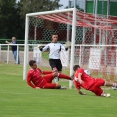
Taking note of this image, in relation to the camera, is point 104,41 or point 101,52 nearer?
point 101,52

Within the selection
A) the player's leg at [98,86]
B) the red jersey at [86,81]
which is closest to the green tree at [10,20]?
the red jersey at [86,81]

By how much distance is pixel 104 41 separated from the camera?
28047 mm

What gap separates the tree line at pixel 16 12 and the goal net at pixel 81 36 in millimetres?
42993

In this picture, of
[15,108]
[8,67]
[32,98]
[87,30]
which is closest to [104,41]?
[87,30]

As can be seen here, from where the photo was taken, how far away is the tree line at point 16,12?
239ft

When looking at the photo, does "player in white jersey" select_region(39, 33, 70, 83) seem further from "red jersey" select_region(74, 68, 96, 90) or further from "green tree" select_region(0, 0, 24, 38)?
"green tree" select_region(0, 0, 24, 38)

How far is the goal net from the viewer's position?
831 inches

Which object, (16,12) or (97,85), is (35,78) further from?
(16,12)

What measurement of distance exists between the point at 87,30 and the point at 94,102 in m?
14.7

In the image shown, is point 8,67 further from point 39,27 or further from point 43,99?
point 43,99

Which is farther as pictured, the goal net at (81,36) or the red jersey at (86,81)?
the goal net at (81,36)

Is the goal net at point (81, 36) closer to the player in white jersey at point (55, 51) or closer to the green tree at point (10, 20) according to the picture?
the player in white jersey at point (55, 51)

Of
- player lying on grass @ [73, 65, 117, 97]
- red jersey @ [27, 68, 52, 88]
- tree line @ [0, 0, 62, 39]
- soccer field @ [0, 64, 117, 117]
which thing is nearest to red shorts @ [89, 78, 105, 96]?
player lying on grass @ [73, 65, 117, 97]

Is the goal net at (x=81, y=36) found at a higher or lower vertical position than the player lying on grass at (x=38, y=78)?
higher
